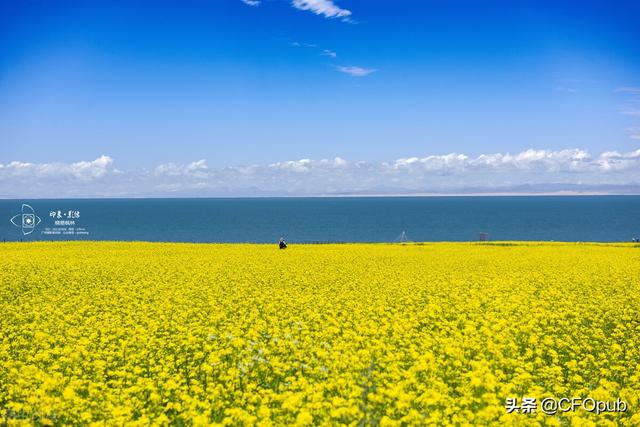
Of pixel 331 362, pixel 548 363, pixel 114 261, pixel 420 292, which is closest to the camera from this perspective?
pixel 331 362

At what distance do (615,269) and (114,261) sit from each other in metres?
35.8

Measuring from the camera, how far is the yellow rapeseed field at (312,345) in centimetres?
1114

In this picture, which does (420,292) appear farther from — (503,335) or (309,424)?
(309,424)

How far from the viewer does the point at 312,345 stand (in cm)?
1614

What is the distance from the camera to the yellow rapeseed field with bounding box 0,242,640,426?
11.1 metres

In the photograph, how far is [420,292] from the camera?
25.4 m

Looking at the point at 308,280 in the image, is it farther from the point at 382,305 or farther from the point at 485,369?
the point at 485,369

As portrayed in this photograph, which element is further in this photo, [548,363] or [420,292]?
[420,292]

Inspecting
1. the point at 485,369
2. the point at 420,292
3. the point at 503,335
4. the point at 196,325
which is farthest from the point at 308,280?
the point at 485,369

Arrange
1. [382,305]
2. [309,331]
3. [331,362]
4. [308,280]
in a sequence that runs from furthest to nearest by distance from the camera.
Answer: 1. [308,280]
2. [382,305]
3. [309,331]
4. [331,362]

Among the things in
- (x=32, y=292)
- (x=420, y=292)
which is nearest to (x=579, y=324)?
(x=420, y=292)

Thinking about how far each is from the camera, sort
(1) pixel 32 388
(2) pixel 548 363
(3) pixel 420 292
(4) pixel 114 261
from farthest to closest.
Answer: (4) pixel 114 261 < (3) pixel 420 292 < (2) pixel 548 363 < (1) pixel 32 388

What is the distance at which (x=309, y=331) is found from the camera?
1769 centimetres

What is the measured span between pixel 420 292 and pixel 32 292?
64.8 feet
